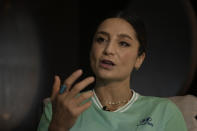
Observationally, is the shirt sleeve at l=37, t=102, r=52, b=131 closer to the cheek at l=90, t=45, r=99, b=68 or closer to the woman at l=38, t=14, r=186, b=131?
the woman at l=38, t=14, r=186, b=131

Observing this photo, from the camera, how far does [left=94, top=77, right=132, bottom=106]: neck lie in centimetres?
122

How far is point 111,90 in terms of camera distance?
1.23 meters

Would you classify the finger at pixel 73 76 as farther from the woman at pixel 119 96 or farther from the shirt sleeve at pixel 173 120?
the shirt sleeve at pixel 173 120

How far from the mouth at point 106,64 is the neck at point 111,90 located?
0.07 m

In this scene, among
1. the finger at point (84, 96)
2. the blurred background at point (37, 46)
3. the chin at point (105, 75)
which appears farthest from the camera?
the blurred background at point (37, 46)

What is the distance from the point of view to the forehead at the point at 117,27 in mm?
1221

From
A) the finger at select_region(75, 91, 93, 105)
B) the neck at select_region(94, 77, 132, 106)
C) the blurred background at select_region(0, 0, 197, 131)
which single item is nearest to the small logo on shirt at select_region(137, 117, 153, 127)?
the neck at select_region(94, 77, 132, 106)

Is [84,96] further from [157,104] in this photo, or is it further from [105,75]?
[157,104]

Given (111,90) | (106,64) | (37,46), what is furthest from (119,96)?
(37,46)

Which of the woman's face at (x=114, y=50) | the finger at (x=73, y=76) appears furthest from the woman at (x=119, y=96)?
the finger at (x=73, y=76)

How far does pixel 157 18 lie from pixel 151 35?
118 mm

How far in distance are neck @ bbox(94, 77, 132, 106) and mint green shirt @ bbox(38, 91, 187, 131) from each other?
0.09 feet

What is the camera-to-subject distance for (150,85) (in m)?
2.14

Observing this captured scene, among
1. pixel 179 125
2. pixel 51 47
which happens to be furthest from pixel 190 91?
pixel 51 47
